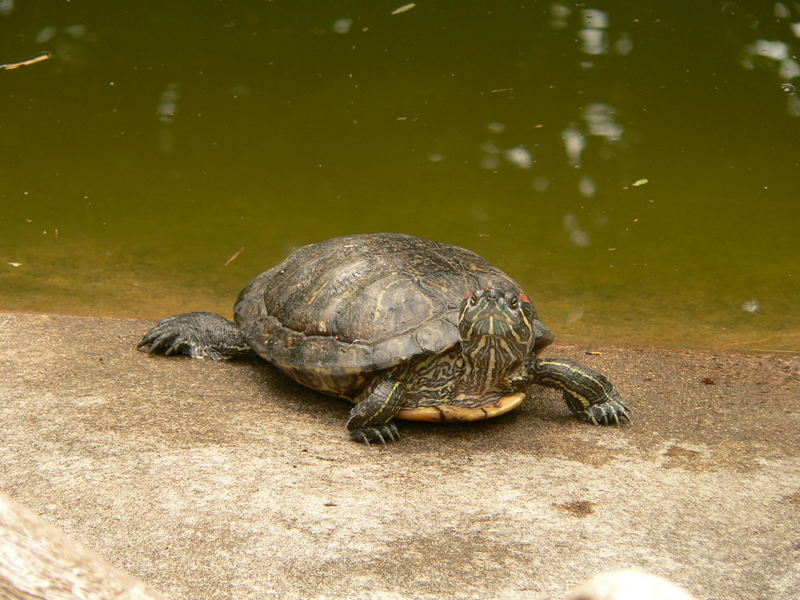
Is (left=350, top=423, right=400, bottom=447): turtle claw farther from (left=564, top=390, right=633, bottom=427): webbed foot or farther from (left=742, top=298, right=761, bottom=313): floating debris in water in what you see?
(left=742, top=298, right=761, bottom=313): floating debris in water

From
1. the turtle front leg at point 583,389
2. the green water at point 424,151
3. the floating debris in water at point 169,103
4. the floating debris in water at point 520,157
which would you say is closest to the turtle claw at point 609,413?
the turtle front leg at point 583,389

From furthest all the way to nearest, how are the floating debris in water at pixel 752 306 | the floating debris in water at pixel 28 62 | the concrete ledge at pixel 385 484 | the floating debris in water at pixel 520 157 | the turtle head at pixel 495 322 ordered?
the floating debris in water at pixel 28 62 < the floating debris in water at pixel 520 157 < the floating debris in water at pixel 752 306 < the turtle head at pixel 495 322 < the concrete ledge at pixel 385 484

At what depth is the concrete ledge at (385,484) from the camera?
8.95 ft

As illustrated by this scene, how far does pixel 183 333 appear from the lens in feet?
15.0

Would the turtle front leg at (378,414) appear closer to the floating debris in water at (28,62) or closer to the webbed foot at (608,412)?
the webbed foot at (608,412)

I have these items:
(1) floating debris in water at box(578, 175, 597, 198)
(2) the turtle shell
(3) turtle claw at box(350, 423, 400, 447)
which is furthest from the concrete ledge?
(1) floating debris in water at box(578, 175, 597, 198)

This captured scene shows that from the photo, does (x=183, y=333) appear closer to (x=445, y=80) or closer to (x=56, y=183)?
(x=56, y=183)

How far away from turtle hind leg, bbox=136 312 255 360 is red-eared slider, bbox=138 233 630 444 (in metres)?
0.23

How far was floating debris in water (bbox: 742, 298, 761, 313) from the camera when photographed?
224 inches

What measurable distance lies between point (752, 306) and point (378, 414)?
3055 millimetres

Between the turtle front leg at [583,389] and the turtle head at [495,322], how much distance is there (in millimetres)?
255

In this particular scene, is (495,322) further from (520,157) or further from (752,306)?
(520,157)

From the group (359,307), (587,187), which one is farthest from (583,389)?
(587,187)

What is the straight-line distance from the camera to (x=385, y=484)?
3.33 m
